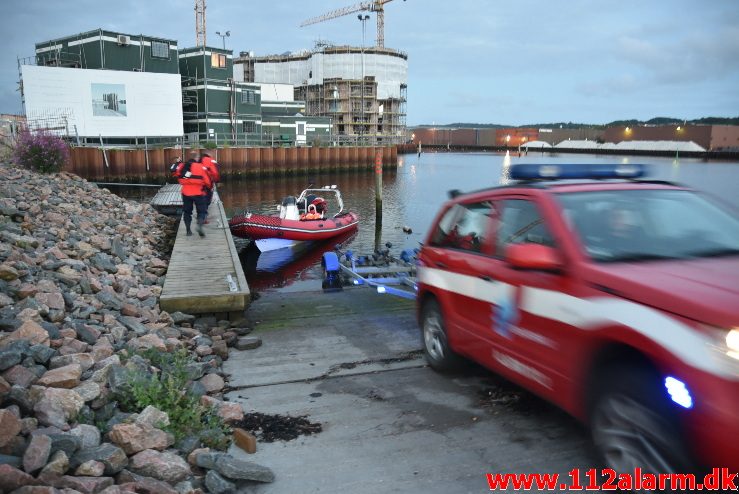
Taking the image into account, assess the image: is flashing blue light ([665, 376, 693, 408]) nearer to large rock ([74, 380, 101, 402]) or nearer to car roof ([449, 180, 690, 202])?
car roof ([449, 180, 690, 202])

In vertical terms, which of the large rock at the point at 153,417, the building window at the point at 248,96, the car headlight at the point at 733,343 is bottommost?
the large rock at the point at 153,417

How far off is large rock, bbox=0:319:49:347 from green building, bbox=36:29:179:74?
164 feet

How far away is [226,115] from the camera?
2290 inches

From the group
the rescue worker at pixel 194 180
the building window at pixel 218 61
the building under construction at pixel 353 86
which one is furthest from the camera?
the building under construction at pixel 353 86

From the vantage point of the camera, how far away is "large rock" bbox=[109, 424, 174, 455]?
401 centimetres

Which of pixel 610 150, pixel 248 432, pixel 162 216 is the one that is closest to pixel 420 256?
pixel 248 432

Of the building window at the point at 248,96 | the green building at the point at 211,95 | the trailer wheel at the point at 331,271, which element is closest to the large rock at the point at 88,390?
the trailer wheel at the point at 331,271

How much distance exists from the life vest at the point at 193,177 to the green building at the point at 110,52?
42.7m

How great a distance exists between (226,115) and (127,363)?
185 feet

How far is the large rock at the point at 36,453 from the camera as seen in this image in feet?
11.0

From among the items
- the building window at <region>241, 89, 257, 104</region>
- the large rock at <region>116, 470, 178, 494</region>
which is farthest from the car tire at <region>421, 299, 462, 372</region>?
the building window at <region>241, 89, 257, 104</region>

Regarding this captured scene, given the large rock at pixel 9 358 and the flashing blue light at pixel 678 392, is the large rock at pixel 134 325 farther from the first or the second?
the flashing blue light at pixel 678 392

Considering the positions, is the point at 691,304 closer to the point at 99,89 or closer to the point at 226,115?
the point at 99,89

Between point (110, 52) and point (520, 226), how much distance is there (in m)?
52.4
